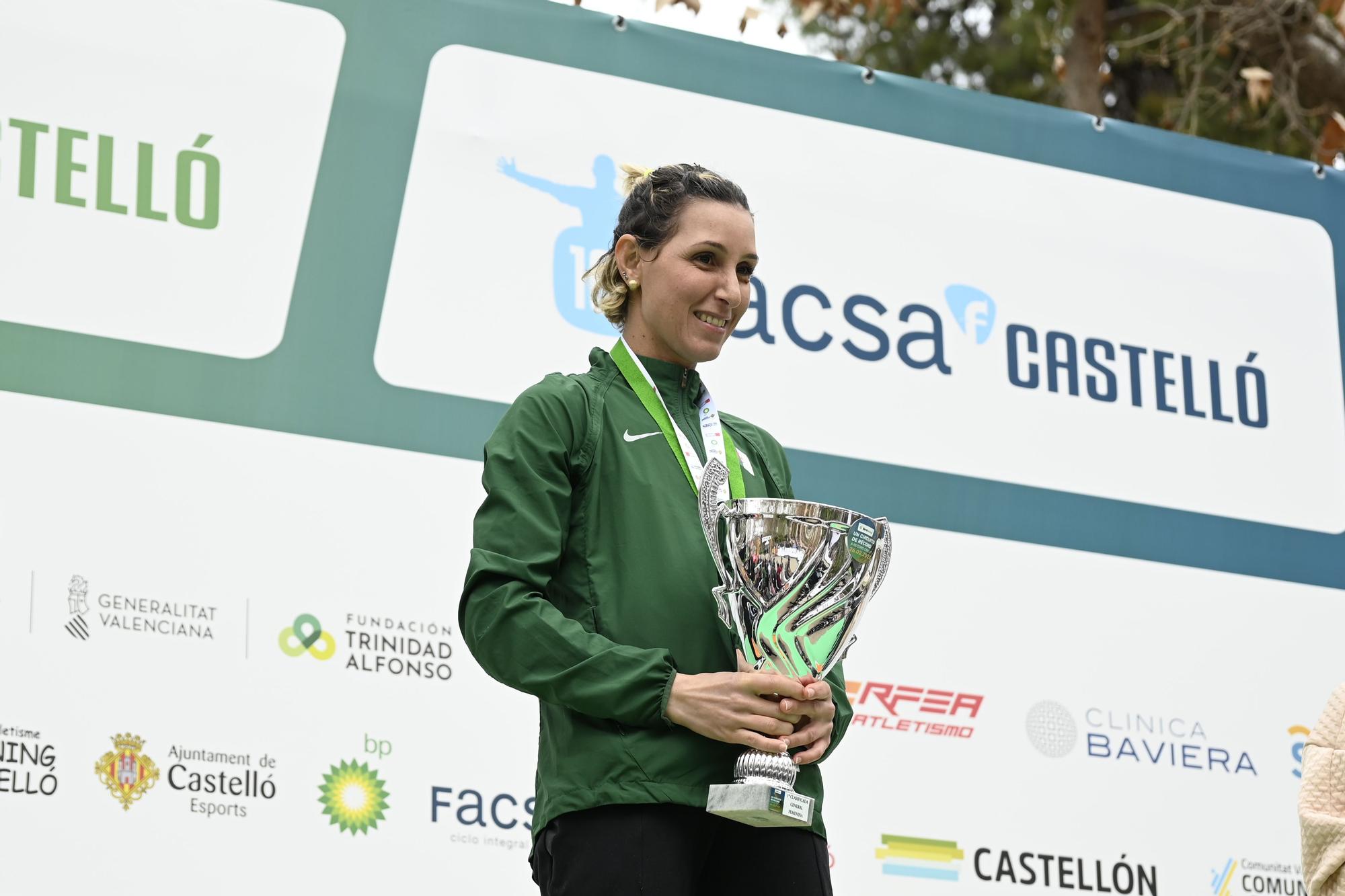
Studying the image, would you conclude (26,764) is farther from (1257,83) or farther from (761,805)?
(1257,83)

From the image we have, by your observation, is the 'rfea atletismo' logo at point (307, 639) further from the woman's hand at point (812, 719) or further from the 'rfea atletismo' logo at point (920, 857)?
the woman's hand at point (812, 719)

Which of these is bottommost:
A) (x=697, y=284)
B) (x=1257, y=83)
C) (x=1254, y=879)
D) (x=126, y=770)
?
(x=1254, y=879)

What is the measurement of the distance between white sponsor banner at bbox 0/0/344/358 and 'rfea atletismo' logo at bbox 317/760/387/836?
82cm

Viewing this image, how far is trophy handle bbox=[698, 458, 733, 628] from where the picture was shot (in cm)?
192

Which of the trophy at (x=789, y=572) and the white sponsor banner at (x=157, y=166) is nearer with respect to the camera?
the trophy at (x=789, y=572)

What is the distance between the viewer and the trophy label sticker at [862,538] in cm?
197

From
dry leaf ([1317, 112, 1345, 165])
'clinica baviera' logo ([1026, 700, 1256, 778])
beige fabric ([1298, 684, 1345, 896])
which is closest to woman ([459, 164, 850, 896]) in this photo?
beige fabric ([1298, 684, 1345, 896])

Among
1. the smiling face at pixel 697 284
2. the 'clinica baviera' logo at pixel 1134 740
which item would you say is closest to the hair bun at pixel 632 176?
the smiling face at pixel 697 284

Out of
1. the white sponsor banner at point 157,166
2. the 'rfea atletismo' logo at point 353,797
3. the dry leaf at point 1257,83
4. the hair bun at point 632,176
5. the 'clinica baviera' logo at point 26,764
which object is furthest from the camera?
the dry leaf at point 1257,83

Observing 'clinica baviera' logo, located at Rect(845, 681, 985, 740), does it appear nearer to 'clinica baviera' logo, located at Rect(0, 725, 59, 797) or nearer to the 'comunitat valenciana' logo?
the 'comunitat valenciana' logo

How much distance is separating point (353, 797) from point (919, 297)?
1.69m

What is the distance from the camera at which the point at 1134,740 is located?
3.70 meters

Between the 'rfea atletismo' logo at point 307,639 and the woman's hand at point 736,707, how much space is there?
145 cm

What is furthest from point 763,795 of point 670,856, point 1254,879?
point 1254,879
